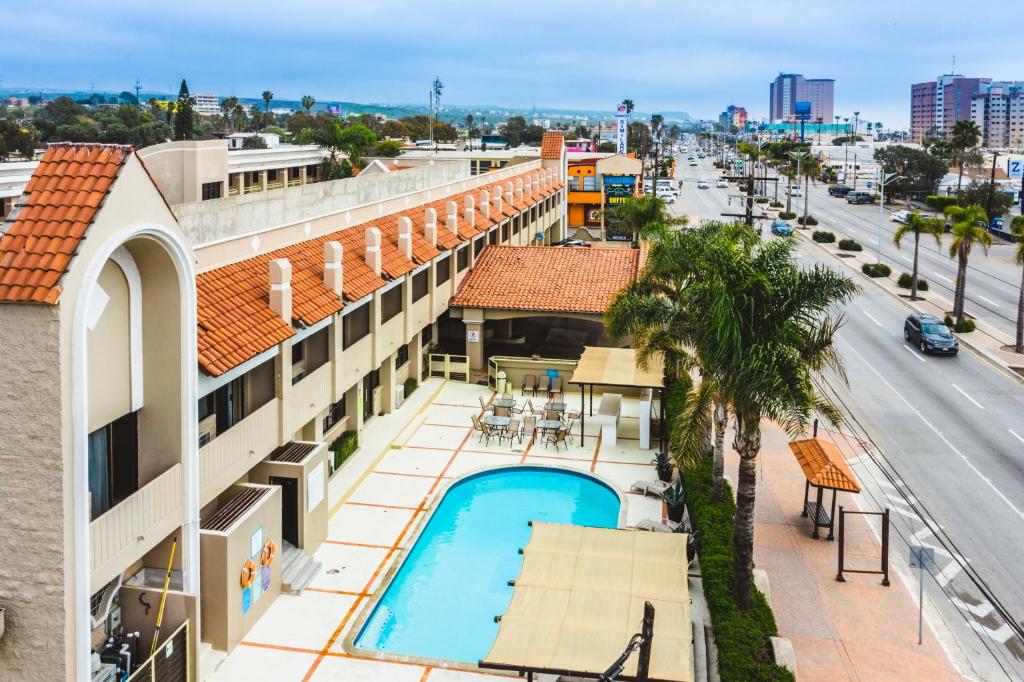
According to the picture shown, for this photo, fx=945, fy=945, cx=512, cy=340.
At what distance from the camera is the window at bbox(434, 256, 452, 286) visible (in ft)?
118

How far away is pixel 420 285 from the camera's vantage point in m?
33.9

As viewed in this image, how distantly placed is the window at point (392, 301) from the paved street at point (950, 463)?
48.1 feet

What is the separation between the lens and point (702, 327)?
1741cm

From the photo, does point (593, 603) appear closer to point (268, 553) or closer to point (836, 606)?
point (836, 606)

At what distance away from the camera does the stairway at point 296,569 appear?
62.9 ft

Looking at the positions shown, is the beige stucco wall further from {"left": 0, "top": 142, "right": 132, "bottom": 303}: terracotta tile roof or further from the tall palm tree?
the tall palm tree

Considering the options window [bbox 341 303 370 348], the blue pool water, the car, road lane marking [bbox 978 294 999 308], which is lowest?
the blue pool water

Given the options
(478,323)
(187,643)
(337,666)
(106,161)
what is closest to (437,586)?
(337,666)

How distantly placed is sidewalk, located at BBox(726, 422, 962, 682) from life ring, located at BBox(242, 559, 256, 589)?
390 inches

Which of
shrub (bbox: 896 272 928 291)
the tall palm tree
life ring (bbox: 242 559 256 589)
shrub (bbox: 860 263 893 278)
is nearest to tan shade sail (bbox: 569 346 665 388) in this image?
the tall palm tree

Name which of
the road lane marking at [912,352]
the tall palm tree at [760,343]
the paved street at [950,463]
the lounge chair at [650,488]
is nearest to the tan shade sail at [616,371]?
the lounge chair at [650,488]

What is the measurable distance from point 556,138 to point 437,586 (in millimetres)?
52919

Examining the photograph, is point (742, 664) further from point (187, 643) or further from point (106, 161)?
point (106, 161)

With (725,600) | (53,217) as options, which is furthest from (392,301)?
(53,217)
